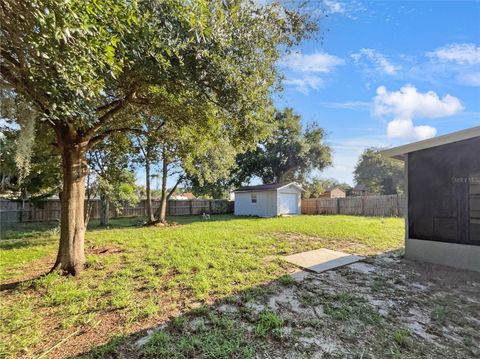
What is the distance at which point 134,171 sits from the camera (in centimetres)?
1052

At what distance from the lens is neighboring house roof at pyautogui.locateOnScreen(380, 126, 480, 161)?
4.28 meters

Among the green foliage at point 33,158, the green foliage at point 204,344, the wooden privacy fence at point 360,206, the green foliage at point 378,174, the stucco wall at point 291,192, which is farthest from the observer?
the green foliage at point 378,174

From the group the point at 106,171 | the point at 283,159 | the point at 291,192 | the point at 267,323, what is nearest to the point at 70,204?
the point at 267,323

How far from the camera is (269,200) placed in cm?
1688

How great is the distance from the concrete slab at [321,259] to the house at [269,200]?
35.5 feet

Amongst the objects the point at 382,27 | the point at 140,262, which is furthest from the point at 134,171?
the point at 382,27

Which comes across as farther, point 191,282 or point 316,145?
point 316,145

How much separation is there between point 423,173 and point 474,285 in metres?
2.25

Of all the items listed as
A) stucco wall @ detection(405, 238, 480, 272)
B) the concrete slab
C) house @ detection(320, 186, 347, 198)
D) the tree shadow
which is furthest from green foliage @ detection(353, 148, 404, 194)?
the tree shadow

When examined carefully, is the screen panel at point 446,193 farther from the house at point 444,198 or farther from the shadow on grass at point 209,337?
the shadow on grass at point 209,337

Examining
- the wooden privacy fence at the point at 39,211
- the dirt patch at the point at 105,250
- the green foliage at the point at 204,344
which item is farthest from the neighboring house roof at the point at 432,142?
the wooden privacy fence at the point at 39,211

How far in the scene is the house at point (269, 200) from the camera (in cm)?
1667

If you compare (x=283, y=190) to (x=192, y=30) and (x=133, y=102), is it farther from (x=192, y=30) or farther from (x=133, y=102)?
(x=192, y=30)

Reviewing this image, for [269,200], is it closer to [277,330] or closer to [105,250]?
[105,250]
